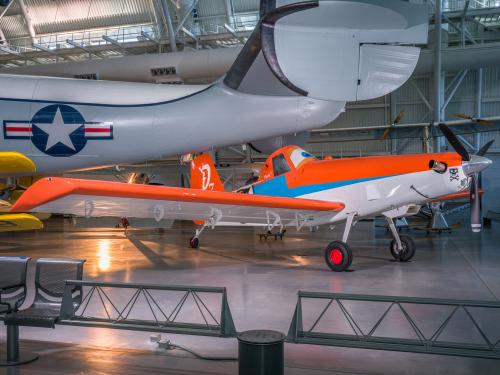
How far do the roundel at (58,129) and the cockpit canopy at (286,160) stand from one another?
4.03 m

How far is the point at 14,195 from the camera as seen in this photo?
13.8 m

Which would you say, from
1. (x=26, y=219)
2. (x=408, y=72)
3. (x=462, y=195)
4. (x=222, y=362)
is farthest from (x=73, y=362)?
(x=462, y=195)

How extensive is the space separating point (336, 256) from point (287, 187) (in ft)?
5.95

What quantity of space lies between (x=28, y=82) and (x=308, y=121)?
4042 mm

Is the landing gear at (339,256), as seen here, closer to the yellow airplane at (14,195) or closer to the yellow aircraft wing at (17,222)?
the yellow airplane at (14,195)

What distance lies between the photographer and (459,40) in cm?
2186

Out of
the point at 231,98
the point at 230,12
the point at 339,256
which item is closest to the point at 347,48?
the point at 231,98

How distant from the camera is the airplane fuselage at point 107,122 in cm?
656

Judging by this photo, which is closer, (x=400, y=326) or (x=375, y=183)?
(x=400, y=326)

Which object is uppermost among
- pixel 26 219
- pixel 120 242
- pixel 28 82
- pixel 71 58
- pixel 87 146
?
pixel 71 58

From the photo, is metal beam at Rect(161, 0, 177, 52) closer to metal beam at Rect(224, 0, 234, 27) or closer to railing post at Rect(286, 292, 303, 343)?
metal beam at Rect(224, 0, 234, 27)

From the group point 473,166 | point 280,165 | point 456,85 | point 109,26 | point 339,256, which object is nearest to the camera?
point 473,166

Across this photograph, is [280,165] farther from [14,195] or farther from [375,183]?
[14,195]

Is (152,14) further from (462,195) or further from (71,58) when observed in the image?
(462,195)
